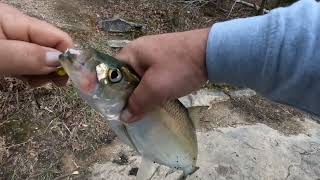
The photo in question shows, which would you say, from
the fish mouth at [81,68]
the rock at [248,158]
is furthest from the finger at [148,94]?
the rock at [248,158]

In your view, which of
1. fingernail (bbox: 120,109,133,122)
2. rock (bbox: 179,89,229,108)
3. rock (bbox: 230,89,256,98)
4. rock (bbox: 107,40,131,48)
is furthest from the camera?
rock (bbox: 107,40,131,48)

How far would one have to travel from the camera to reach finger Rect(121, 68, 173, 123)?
5.47 ft

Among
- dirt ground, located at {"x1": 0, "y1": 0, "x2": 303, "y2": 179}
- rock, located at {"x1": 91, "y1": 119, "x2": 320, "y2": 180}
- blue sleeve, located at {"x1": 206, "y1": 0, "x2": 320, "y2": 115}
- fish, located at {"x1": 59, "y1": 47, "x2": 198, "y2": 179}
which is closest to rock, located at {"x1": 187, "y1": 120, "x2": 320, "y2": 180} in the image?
rock, located at {"x1": 91, "y1": 119, "x2": 320, "y2": 180}

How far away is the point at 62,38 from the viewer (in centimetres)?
194

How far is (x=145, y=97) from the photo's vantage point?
1.69 metres

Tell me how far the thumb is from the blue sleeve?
176 mm

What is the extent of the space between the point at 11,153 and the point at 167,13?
2474 millimetres

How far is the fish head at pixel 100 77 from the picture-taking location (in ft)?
5.39

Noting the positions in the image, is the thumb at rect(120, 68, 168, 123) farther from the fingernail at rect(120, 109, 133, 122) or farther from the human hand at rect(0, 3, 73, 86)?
the human hand at rect(0, 3, 73, 86)

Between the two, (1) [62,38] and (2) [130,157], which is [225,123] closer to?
(2) [130,157]

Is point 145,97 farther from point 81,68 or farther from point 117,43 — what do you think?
point 117,43

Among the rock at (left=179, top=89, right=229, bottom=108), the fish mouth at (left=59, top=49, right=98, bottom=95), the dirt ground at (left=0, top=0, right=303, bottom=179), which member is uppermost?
the fish mouth at (left=59, top=49, right=98, bottom=95)

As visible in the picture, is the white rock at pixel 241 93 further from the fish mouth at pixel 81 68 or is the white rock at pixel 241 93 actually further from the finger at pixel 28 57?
Answer: the fish mouth at pixel 81 68

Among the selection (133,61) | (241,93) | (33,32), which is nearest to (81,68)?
(133,61)
